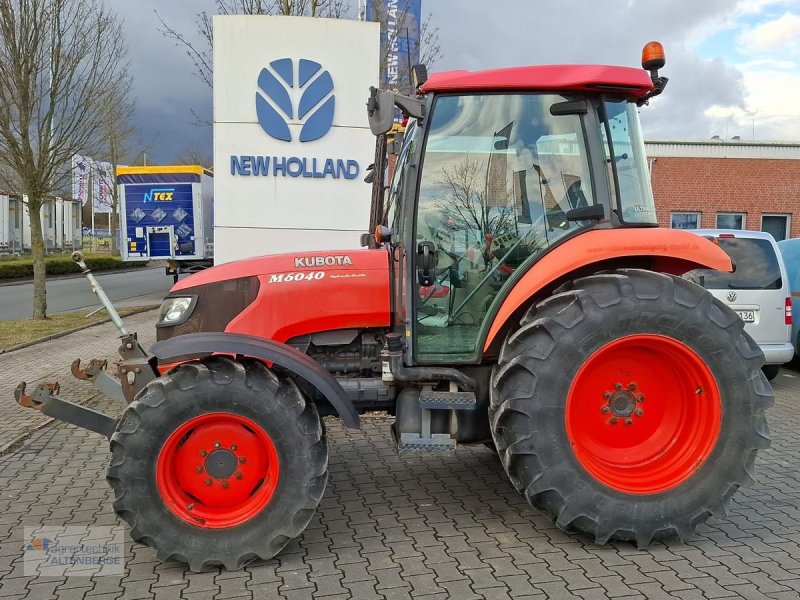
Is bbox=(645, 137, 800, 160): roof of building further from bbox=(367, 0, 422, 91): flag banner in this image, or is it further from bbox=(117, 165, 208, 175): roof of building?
bbox=(117, 165, 208, 175): roof of building

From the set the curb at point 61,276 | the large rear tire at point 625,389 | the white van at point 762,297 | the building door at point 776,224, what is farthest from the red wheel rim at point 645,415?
the curb at point 61,276

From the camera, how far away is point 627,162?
4000 millimetres

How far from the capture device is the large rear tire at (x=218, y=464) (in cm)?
348

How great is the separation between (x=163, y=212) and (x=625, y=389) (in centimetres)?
1700

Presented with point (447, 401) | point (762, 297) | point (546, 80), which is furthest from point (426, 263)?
point (762, 297)

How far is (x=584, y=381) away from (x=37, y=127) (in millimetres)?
12658

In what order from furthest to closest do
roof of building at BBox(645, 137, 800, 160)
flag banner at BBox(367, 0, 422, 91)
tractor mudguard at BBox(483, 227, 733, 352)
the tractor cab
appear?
roof of building at BBox(645, 137, 800, 160) < flag banner at BBox(367, 0, 422, 91) < the tractor cab < tractor mudguard at BBox(483, 227, 733, 352)

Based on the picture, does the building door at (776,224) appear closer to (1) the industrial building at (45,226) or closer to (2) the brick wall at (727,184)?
(2) the brick wall at (727,184)

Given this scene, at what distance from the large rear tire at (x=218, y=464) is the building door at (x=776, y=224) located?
23646 mm

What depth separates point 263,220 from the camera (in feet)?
34.6

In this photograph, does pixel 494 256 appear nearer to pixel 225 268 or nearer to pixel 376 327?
pixel 376 327

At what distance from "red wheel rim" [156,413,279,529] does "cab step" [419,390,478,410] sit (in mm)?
909

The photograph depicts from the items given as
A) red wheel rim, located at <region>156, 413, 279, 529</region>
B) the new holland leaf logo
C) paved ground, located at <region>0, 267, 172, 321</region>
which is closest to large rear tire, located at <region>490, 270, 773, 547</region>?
red wheel rim, located at <region>156, 413, 279, 529</region>

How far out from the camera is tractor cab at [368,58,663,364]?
151 inches
